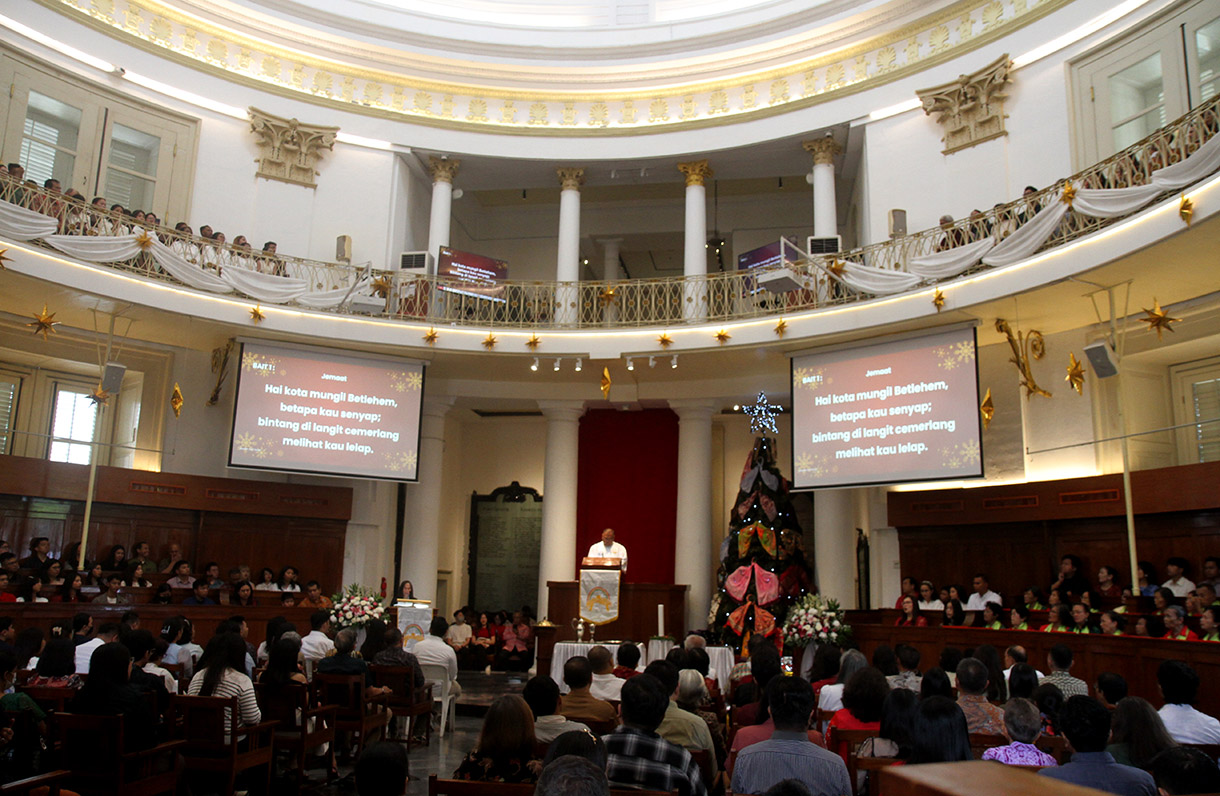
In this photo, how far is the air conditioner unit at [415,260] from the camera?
14.3 metres

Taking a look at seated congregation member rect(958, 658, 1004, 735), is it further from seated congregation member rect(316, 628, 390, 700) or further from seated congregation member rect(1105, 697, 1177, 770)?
seated congregation member rect(316, 628, 390, 700)

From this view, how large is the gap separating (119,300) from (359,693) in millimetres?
7091

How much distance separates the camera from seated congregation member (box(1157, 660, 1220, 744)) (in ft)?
14.9

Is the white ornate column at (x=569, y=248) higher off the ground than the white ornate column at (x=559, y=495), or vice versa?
the white ornate column at (x=569, y=248)

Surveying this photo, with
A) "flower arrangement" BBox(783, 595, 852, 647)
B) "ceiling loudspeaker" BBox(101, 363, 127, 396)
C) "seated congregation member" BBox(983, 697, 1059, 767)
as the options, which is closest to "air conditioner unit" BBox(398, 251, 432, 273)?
"ceiling loudspeaker" BBox(101, 363, 127, 396)

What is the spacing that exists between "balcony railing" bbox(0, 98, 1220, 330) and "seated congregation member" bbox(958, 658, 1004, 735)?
6.55m

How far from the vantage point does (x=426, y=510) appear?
1509cm

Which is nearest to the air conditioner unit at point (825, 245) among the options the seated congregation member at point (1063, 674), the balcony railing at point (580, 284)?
the balcony railing at point (580, 284)

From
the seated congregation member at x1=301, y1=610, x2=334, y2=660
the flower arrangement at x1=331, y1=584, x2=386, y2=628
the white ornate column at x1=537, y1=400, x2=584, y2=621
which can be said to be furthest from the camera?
the white ornate column at x1=537, y1=400, x2=584, y2=621

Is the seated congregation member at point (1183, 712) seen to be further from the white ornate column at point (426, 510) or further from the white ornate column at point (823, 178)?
the white ornate column at point (426, 510)

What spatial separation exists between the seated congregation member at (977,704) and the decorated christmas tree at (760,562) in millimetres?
7029

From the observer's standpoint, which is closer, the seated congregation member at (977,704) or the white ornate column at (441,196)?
the seated congregation member at (977,704)

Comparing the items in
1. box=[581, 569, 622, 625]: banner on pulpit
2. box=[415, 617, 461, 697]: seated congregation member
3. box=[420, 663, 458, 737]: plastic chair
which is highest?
box=[581, 569, 622, 625]: banner on pulpit

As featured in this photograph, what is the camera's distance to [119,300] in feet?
38.3
